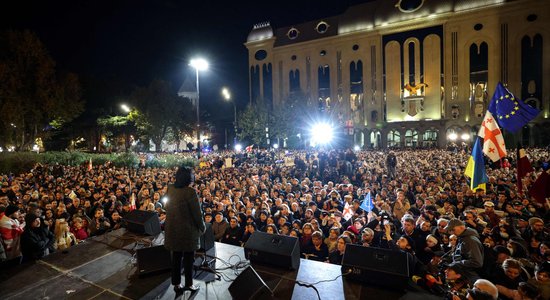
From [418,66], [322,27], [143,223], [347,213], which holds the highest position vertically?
[322,27]

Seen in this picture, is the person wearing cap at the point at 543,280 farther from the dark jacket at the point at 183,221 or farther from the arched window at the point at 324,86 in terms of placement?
the arched window at the point at 324,86

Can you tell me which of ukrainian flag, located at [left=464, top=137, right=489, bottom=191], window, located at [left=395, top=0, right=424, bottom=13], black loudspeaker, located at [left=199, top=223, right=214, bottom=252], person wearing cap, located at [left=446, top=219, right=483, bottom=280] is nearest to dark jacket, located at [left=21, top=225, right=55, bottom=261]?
black loudspeaker, located at [left=199, top=223, right=214, bottom=252]

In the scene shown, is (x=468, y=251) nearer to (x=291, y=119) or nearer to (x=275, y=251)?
(x=275, y=251)

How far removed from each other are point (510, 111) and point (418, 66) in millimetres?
36263

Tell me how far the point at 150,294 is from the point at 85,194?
1027 centimetres

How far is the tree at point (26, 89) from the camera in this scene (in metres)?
24.1

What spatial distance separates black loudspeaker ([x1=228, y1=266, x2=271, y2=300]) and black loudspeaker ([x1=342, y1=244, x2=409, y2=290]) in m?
1.37

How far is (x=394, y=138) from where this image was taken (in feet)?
140

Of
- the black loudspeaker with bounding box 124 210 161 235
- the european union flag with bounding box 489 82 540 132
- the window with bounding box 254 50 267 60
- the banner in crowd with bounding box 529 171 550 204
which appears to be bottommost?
the black loudspeaker with bounding box 124 210 161 235

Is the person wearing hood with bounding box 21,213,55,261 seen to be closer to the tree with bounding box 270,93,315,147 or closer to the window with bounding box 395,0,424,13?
the tree with bounding box 270,93,315,147

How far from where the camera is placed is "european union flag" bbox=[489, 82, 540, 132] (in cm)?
855

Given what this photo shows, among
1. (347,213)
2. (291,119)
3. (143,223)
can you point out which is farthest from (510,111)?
(291,119)

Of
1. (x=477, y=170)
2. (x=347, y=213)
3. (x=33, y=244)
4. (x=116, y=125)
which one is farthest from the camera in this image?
(x=116, y=125)

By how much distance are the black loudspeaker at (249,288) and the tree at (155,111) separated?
3825cm
